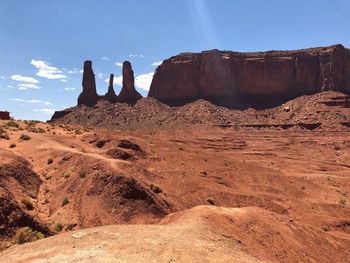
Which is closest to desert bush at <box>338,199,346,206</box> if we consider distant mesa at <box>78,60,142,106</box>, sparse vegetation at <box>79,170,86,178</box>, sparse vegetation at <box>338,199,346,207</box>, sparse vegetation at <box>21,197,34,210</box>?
sparse vegetation at <box>338,199,346,207</box>

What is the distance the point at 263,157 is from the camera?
52.2 m

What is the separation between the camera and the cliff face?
96.6 meters

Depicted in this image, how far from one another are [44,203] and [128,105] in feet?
261

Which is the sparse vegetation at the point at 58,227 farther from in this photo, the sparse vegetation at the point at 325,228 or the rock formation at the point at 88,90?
the rock formation at the point at 88,90

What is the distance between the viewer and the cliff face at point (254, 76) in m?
96.6

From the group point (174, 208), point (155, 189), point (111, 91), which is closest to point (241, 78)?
point (111, 91)

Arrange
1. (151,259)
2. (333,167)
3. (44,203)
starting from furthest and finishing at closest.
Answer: (333,167), (44,203), (151,259)

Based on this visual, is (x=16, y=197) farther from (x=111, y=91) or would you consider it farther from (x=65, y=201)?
(x=111, y=91)

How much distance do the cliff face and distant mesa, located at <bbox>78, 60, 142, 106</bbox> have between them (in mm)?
8069

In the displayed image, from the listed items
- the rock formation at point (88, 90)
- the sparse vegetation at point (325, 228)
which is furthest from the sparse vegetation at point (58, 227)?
the rock formation at point (88, 90)

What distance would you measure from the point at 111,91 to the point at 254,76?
34.6 m

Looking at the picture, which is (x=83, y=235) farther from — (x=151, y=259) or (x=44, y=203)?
(x=44, y=203)

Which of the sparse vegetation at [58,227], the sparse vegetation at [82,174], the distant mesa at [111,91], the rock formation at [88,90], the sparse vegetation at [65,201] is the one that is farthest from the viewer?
the rock formation at [88,90]

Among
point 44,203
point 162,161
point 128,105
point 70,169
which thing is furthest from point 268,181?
point 128,105
